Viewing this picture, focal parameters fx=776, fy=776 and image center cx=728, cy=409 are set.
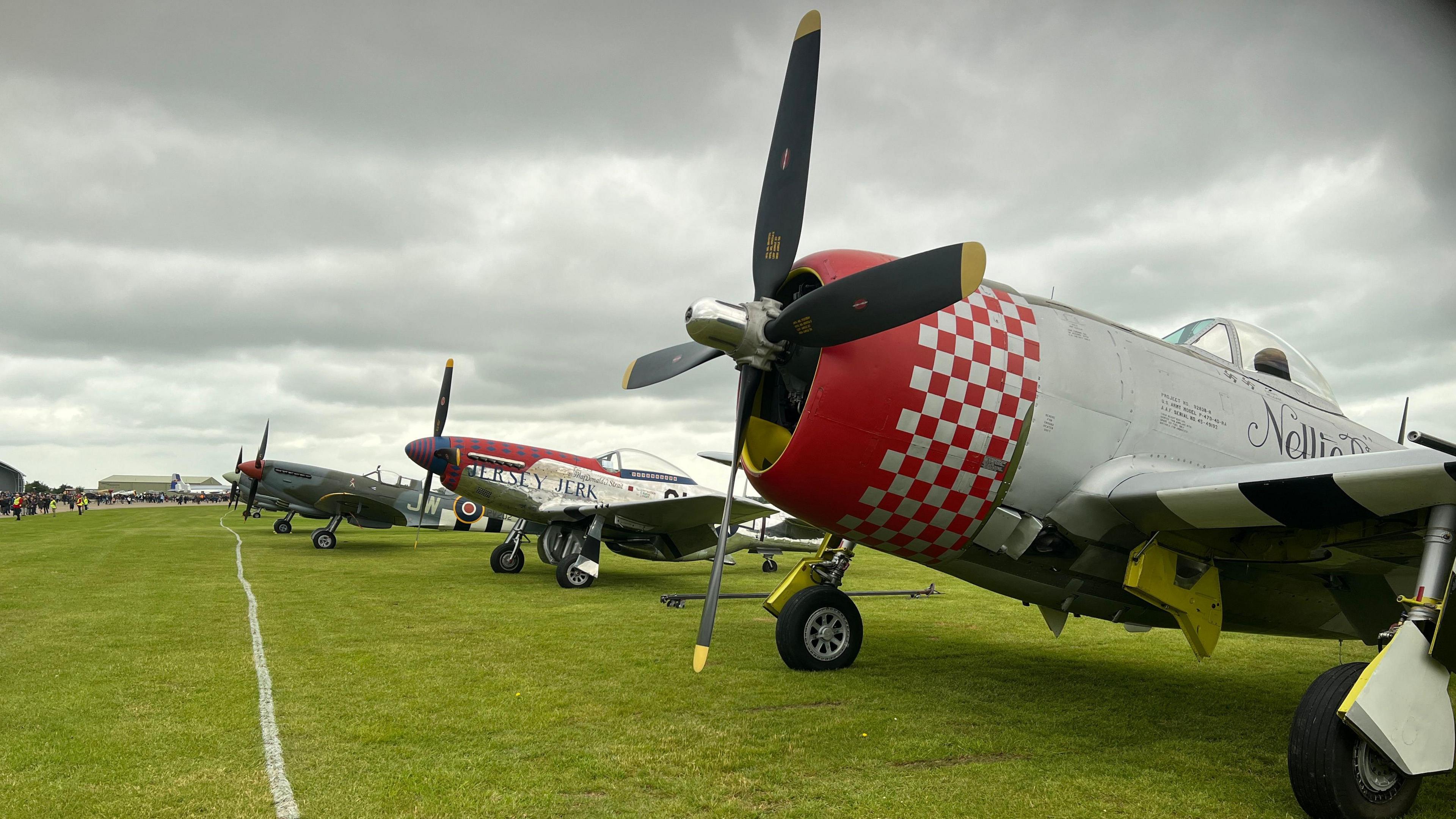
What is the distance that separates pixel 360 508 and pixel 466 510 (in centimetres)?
341

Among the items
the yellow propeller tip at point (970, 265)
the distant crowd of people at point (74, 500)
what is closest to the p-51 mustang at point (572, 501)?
the yellow propeller tip at point (970, 265)

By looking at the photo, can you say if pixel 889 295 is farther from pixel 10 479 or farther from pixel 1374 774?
pixel 10 479

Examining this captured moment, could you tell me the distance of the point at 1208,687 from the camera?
6.84 metres

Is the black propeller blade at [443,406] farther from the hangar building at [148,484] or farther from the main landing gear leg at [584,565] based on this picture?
the hangar building at [148,484]

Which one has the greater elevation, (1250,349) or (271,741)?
(1250,349)

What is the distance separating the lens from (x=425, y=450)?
1581 centimetres

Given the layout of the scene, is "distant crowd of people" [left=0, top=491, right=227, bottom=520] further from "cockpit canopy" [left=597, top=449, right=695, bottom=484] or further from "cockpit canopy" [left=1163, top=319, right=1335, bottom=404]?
"cockpit canopy" [left=1163, top=319, right=1335, bottom=404]

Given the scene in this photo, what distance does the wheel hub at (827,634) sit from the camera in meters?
6.81

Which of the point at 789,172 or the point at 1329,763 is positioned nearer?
the point at 1329,763

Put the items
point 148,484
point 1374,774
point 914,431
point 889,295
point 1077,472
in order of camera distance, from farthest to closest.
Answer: point 148,484 < point 1077,472 < point 914,431 < point 889,295 < point 1374,774

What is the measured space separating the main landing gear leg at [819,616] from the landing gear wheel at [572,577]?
7390 mm

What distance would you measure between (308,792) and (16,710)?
298 centimetres

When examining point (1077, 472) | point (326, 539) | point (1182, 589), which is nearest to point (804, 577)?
point (1077, 472)

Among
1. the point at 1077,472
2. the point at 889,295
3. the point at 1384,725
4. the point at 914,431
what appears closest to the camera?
the point at 1384,725
